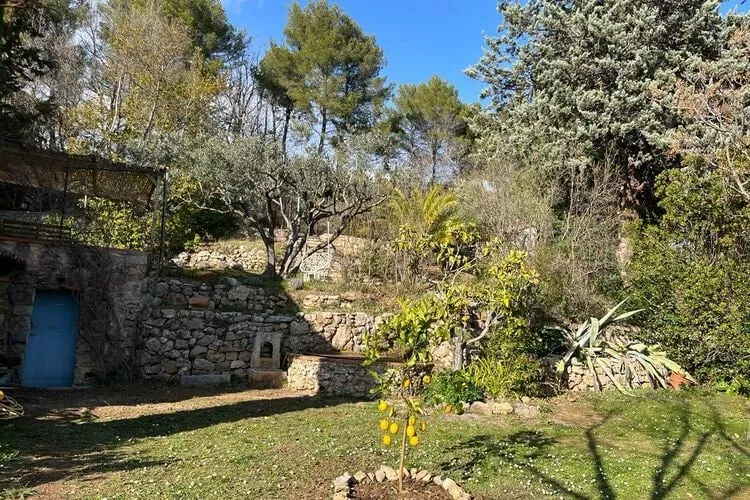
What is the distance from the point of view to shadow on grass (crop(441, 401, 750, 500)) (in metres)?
5.38

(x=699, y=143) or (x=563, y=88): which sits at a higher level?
(x=563, y=88)

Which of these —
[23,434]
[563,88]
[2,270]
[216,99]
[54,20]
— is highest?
[54,20]

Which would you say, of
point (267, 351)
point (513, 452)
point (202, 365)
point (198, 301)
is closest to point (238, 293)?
point (198, 301)

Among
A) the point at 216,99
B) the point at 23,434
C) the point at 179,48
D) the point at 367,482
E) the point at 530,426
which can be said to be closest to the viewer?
the point at 367,482

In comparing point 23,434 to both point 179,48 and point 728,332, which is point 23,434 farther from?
point 179,48

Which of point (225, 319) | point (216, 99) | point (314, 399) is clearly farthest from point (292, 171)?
point (216, 99)

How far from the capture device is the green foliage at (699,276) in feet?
34.7

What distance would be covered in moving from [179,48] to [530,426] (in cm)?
1980

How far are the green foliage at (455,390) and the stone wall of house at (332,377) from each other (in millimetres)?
1617

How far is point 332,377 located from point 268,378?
1555 mm

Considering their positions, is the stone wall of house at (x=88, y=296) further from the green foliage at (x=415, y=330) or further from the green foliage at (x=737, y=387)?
the green foliage at (x=737, y=387)

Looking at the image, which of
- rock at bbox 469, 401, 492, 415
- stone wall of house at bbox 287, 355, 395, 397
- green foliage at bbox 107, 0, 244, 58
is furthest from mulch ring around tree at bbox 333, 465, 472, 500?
green foliage at bbox 107, 0, 244, 58

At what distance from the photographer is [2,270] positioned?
10133 millimetres

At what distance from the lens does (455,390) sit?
9.66m
